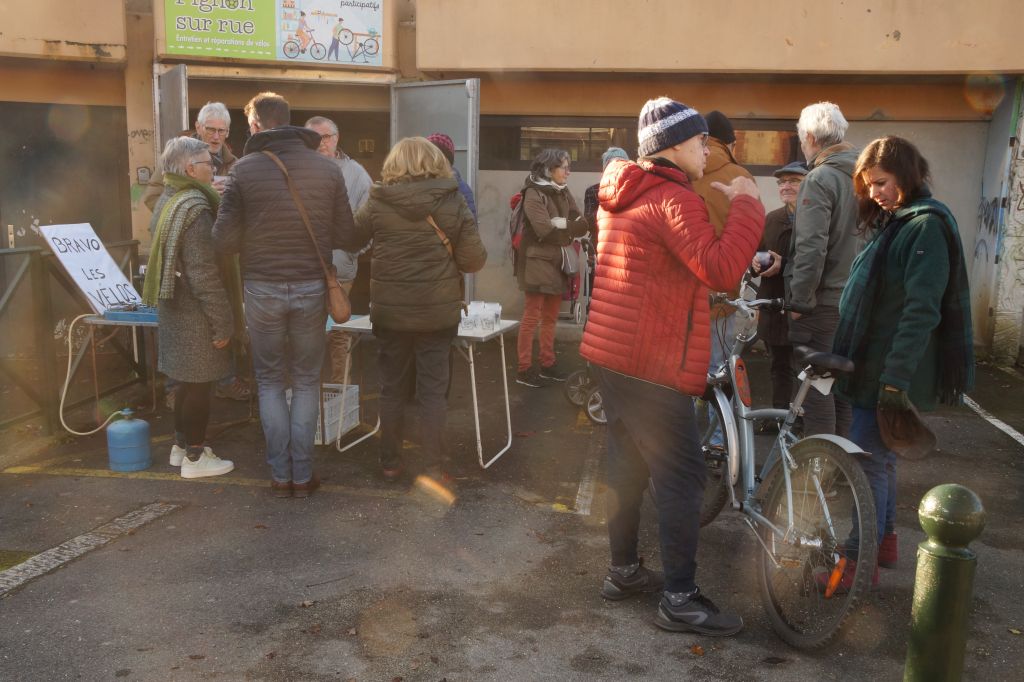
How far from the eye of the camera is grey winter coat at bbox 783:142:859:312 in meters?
4.97

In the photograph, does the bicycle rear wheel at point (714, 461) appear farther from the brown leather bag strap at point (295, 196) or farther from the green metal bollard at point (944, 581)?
the brown leather bag strap at point (295, 196)

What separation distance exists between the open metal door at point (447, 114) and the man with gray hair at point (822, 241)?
4.28 meters

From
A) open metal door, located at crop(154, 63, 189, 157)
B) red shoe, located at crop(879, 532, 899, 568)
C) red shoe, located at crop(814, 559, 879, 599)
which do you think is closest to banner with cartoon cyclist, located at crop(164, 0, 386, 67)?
open metal door, located at crop(154, 63, 189, 157)

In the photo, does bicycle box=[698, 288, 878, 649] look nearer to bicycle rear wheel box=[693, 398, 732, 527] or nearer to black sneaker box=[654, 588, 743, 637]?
black sneaker box=[654, 588, 743, 637]

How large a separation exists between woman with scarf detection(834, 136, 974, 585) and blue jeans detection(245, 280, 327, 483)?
8.98 feet

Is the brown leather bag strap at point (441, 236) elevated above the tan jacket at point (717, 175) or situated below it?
below

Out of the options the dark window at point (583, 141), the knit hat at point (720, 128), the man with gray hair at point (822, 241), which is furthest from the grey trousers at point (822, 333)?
the dark window at point (583, 141)

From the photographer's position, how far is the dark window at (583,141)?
33.7 ft

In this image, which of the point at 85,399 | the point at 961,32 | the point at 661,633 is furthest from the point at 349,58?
the point at 661,633

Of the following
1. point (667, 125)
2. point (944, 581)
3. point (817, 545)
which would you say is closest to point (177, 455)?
point (667, 125)

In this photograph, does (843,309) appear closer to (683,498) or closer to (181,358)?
(683,498)

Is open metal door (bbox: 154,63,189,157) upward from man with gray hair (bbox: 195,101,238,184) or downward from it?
upward

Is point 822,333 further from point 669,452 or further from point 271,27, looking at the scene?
point 271,27

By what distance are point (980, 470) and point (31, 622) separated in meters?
5.48
